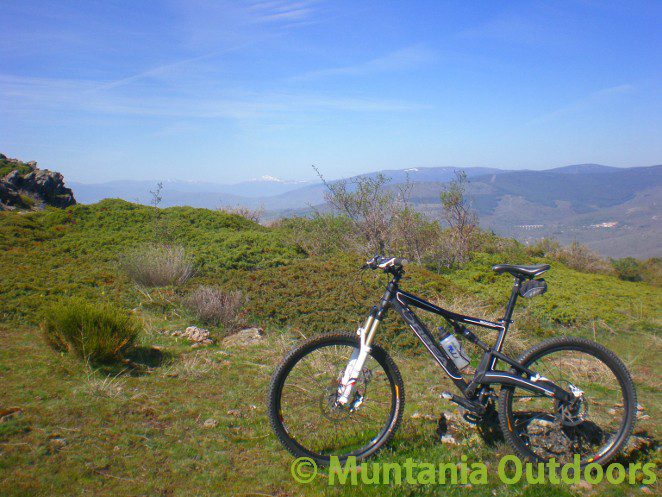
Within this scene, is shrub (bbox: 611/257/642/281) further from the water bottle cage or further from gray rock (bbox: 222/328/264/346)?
the water bottle cage

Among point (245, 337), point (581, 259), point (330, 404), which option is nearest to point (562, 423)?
point (330, 404)

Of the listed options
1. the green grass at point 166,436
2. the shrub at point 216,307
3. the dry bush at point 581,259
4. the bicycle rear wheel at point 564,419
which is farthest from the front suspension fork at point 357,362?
the dry bush at point 581,259

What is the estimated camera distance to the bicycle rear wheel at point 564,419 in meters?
3.11

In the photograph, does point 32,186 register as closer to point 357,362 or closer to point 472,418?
point 357,362

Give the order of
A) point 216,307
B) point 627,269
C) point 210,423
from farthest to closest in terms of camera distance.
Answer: point 627,269, point 216,307, point 210,423

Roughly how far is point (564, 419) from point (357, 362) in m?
1.41

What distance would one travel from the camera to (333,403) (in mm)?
3180

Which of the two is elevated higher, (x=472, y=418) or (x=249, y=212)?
(x=249, y=212)

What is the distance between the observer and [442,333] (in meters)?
3.27

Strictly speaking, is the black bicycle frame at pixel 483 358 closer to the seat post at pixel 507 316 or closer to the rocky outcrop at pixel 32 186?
the seat post at pixel 507 316

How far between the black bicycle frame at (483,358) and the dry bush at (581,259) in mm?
11476

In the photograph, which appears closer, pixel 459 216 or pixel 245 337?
pixel 245 337

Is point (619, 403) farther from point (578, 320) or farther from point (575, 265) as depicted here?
point (575, 265)

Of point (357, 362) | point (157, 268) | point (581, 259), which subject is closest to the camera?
point (357, 362)
